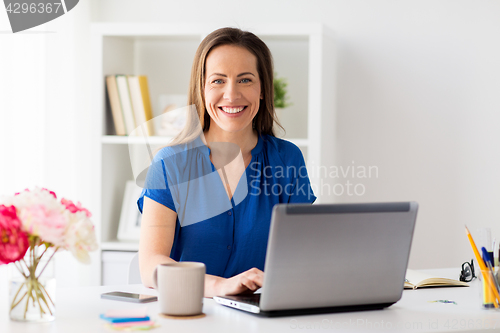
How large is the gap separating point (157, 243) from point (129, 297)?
10.7 inches

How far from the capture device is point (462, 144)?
8.82 feet

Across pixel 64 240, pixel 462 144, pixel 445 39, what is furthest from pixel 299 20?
pixel 64 240

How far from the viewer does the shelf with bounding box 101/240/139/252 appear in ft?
8.05

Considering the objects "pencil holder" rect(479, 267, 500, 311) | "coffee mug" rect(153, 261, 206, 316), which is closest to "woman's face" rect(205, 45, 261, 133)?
"coffee mug" rect(153, 261, 206, 316)

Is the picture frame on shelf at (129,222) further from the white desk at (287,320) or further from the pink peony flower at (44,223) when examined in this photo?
the pink peony flower at (44,223)

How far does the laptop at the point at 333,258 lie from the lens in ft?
3.14

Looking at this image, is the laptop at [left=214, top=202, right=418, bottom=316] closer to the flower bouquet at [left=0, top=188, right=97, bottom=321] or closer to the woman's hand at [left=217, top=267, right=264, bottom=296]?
the woman's hand at [left=217, top=267, right=264, bottom=296]

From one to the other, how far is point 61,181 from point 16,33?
2.30 ft

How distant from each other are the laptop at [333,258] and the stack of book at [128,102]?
159 cm

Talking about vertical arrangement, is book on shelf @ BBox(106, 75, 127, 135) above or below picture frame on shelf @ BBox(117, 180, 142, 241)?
above

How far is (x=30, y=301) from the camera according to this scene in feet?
3.15

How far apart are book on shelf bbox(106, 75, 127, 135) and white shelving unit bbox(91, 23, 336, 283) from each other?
0.11 feet

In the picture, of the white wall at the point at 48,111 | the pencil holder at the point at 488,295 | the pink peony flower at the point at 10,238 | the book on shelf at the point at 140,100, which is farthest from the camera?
the book on shelf at the point at 140,100

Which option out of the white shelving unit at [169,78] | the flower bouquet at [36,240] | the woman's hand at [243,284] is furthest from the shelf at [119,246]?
the flower bouquet at [36,240]
